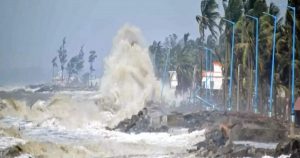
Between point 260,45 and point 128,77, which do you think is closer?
point 260,45

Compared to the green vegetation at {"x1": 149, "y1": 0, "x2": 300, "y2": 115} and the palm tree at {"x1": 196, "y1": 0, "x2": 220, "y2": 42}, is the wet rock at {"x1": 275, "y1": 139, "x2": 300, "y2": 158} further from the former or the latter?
the palm tree at {"x1": 196, "y1": 0, "x2": 220, "y2": 42}

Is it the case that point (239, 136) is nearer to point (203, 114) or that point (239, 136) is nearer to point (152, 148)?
point (152, 148)

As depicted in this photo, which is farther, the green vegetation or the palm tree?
the palm tree

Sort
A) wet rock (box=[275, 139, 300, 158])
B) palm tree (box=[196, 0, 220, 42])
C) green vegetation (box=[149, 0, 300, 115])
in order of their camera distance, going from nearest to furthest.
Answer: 1. wet rock (box=[275, 139, 300, 158])
2. green vegetation (box=[149, 0, 300, 115])
3. palm tree (box=[196, 0, 220, 42])

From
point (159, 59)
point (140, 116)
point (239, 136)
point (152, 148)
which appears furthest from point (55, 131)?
point (159, 59)

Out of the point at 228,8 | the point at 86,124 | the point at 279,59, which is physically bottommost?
the point at 86,124

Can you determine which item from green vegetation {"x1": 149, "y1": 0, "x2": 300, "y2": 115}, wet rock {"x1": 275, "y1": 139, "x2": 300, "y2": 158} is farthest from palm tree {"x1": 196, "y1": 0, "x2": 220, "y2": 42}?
wet rock {"x1": 275, "y1": 139, "x2": 300, "y2": 158}

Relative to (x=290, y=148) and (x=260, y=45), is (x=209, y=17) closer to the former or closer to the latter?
(x=260, y=45)

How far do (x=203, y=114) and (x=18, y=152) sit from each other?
2355cm

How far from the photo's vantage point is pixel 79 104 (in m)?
74.2

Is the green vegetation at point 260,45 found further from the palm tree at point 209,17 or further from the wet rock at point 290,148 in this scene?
the wet rock at point 290,148

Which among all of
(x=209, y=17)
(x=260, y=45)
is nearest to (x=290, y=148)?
(x=260, y=45)

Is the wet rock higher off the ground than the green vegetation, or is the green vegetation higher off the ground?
the green vegetation

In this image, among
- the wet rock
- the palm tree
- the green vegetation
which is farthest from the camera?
the palm tree
